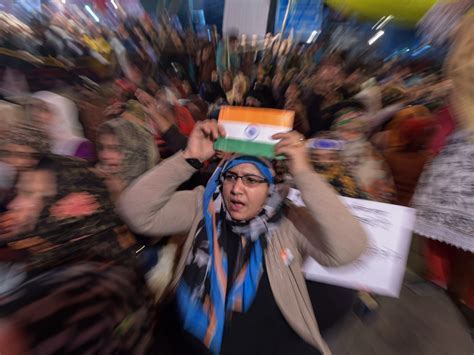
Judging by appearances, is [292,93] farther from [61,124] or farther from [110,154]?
[61,124]

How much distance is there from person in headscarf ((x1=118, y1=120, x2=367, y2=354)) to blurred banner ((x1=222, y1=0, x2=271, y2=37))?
69cm

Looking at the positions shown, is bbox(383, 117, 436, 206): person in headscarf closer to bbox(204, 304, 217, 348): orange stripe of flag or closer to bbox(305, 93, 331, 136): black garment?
bbox(305, 93, 331, 136): black garment

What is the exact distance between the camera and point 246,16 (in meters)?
1.47

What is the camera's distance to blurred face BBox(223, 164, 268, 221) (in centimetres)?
114

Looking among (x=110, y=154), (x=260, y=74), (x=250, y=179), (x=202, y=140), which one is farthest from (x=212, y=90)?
(x=250, y=179)

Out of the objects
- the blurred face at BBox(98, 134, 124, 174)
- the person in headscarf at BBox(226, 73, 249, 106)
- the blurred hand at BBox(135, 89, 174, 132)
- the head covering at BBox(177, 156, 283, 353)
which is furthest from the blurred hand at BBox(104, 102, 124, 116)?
the head covering at BBox(177, 156, 283, 353)

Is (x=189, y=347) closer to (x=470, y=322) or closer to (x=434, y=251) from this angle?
(x=434, y=251)

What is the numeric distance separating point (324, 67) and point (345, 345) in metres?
1.65

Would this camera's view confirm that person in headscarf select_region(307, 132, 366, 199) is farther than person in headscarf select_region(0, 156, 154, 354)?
Yes

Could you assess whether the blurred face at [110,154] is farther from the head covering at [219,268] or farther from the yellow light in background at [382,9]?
the yellow light in background at [382,9]

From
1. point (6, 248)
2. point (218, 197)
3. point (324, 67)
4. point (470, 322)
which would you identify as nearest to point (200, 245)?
point (218, 197)

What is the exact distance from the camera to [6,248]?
3.54ft

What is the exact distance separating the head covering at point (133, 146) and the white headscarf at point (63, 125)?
228 mm

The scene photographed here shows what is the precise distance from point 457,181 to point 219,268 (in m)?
1.01
